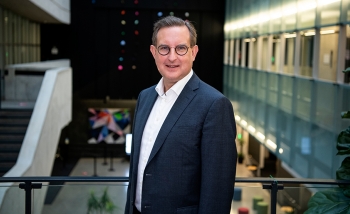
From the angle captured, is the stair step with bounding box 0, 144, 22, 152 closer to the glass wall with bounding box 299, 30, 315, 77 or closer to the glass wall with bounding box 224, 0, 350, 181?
the glass wall with bounding box 224, 0, 350, 181

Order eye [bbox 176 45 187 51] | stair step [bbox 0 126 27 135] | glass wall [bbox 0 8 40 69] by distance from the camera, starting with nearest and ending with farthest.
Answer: eye [bbox 176 45 187 51] → stair step [bbox 0 126 27 135] → glass wall [bbox 0 8 40 69]

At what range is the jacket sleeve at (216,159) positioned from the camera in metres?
2.69

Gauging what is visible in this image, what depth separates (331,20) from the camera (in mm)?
10992

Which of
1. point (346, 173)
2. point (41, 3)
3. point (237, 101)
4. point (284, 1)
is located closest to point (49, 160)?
point (41, 3)

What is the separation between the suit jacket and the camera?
269cm

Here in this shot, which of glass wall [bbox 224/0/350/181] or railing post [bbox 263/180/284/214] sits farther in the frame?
glass wall [bbox 224/0/350/181]

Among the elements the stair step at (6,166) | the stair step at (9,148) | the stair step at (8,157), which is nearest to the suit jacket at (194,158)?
the stair step at (6,166)

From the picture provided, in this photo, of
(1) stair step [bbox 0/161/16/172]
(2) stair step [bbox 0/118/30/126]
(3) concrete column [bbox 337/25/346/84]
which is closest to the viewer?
(3) concrete column [bbox 337/25/346/84]

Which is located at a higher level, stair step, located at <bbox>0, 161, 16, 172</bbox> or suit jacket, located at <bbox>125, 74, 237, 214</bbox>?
suit jacket, located at <bbox>125, 74, 237, 214</bbox>

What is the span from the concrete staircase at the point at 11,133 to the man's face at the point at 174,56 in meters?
9.34

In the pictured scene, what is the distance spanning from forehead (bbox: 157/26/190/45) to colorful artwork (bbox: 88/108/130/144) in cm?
2510

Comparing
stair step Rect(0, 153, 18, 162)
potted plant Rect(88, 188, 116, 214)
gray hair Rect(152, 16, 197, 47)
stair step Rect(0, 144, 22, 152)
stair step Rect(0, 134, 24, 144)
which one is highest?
gray hair Rect(152, 16, 197, 47)

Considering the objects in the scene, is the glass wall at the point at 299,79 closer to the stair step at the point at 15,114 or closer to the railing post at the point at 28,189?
the stair step at the point at 15,114

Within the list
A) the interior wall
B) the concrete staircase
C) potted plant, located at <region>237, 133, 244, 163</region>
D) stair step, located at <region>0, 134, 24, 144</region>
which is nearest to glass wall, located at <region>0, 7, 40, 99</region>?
the interior wall
